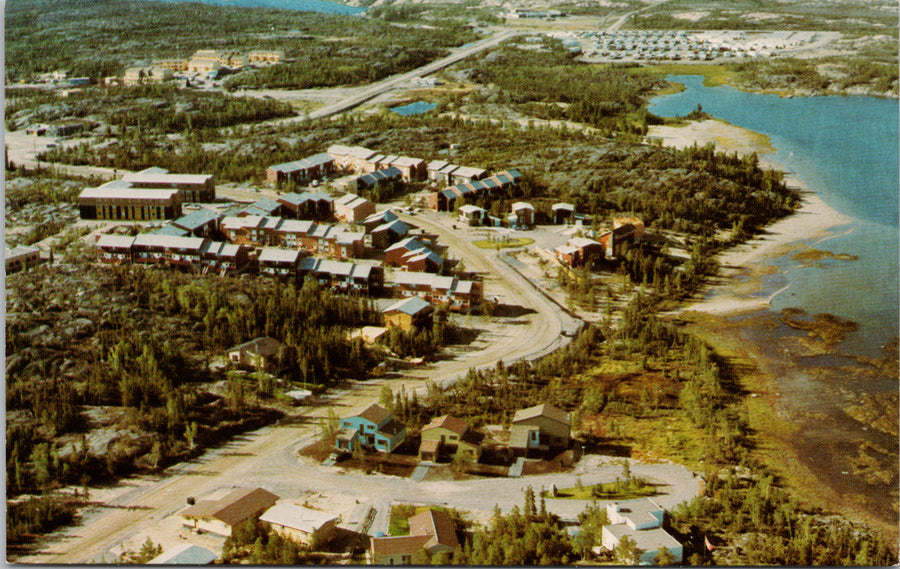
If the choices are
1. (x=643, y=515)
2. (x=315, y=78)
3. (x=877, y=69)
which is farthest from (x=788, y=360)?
(x=315, y=78)

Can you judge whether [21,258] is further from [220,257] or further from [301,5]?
[301,5]

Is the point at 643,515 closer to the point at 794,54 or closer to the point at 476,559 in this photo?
the point at 476,559

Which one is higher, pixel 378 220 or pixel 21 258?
pixel 21 258

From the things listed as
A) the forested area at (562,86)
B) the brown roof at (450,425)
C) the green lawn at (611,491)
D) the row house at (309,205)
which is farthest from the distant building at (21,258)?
the forested area at (562,86)

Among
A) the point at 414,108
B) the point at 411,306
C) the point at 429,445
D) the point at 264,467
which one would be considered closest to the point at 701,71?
the point at 414,108

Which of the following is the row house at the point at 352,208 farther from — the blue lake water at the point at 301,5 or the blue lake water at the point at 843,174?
the blue lake water at the point at 301,5

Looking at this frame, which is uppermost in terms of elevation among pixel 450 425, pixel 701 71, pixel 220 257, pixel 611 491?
pixel 701 71
